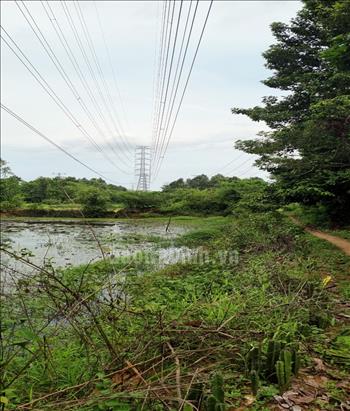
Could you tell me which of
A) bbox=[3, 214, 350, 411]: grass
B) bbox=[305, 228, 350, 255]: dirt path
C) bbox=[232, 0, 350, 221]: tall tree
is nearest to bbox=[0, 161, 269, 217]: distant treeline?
bbox=[232, 0, 350, 221]: tall tree

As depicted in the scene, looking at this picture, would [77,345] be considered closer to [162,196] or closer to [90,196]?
[90,196]

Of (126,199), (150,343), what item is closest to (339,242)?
(150,343)

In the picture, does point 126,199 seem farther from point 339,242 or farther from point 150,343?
point 150,343

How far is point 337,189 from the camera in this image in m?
14.3

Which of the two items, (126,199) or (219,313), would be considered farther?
(126,199)

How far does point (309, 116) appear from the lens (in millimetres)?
14859

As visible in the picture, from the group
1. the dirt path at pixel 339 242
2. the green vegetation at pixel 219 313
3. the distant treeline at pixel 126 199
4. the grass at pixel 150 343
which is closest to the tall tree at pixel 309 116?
the green vegetation at pixel 219 313

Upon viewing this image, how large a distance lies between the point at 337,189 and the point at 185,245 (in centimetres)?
597

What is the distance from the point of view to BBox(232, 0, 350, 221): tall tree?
37.9 feet

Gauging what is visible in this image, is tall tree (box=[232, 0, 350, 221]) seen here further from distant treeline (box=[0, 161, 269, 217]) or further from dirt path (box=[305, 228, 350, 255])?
distant treeline (box=[0, 161, 269, 217])

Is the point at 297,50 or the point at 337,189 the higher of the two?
the point at 297,50

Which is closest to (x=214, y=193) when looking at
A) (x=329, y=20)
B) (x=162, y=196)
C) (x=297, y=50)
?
(x=162, y=196)

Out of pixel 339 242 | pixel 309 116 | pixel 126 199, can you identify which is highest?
pixel 309 116

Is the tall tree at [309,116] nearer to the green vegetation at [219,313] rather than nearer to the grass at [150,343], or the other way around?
the green vegetation at [219,313]
